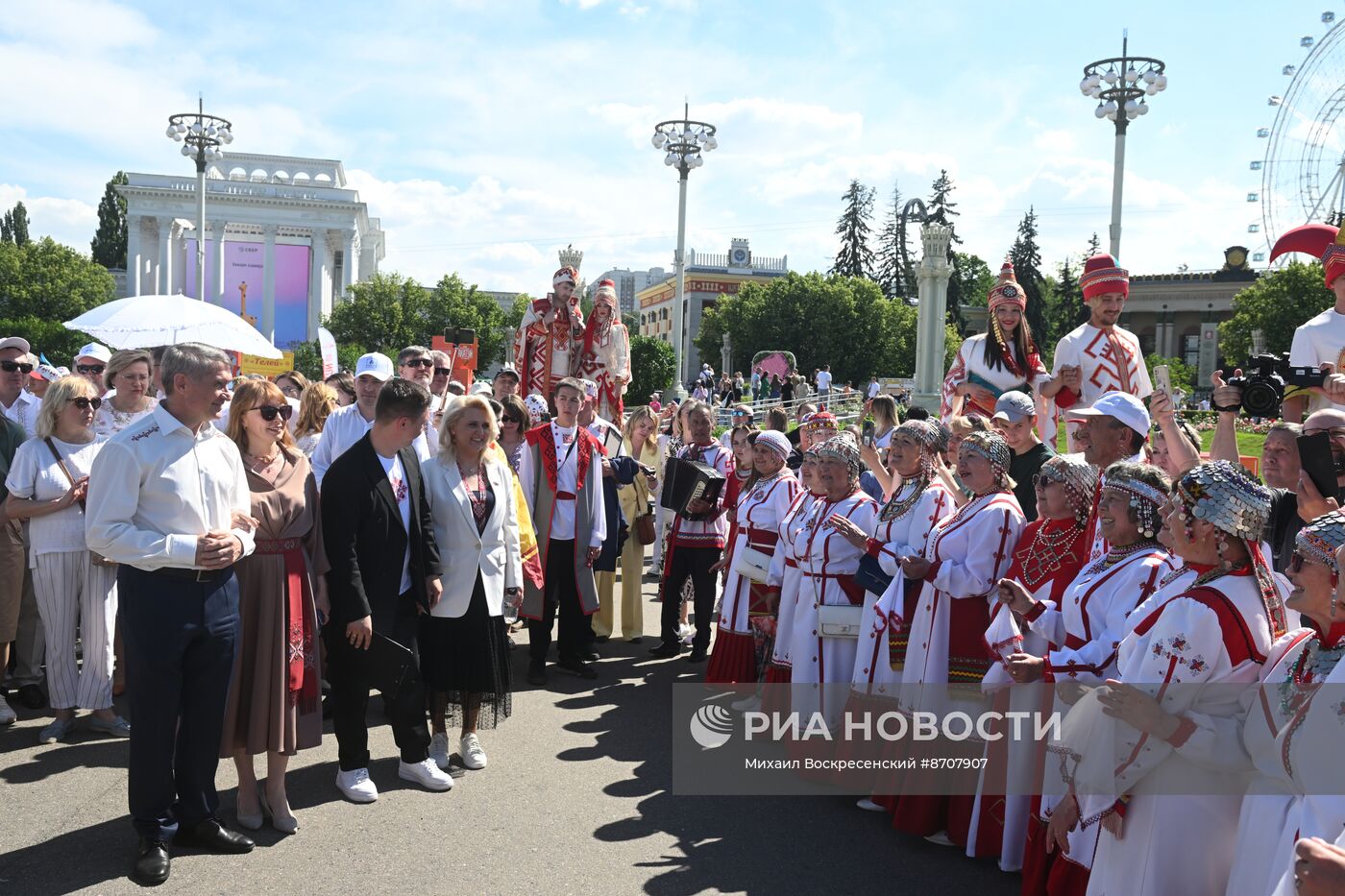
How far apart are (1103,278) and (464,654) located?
4564 mm

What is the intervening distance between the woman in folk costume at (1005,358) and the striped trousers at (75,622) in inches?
224

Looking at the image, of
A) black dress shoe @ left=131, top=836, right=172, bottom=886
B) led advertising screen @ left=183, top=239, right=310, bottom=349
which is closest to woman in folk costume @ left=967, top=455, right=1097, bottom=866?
black dress shoe @ left=131, top=836, right=172, bottom=886

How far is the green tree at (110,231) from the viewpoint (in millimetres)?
83562

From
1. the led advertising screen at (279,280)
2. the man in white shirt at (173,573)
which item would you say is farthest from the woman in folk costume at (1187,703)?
the led advertising screen at (279,280)

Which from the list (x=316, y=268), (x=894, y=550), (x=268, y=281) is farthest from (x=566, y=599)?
(x=316, y=268)

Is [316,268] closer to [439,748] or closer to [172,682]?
[439,748]

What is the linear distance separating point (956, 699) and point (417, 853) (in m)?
2.52

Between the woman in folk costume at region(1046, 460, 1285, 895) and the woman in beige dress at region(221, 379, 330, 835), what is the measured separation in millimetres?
3420

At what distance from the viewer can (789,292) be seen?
214 ft

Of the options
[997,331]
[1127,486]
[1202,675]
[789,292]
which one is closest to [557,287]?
[997,331]

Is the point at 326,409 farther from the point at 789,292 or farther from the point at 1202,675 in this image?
the point at 789,292

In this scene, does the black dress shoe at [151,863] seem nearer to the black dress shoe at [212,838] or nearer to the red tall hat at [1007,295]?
the black dress shoe at [212,838]

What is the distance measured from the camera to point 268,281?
74.3m

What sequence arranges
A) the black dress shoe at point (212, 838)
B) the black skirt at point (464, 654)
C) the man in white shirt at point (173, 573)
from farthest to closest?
1. the black skirt at point (464, 654)
2. the black dress shoe at point (212, 838)
3. the man in white shirt at point (173, 573)
